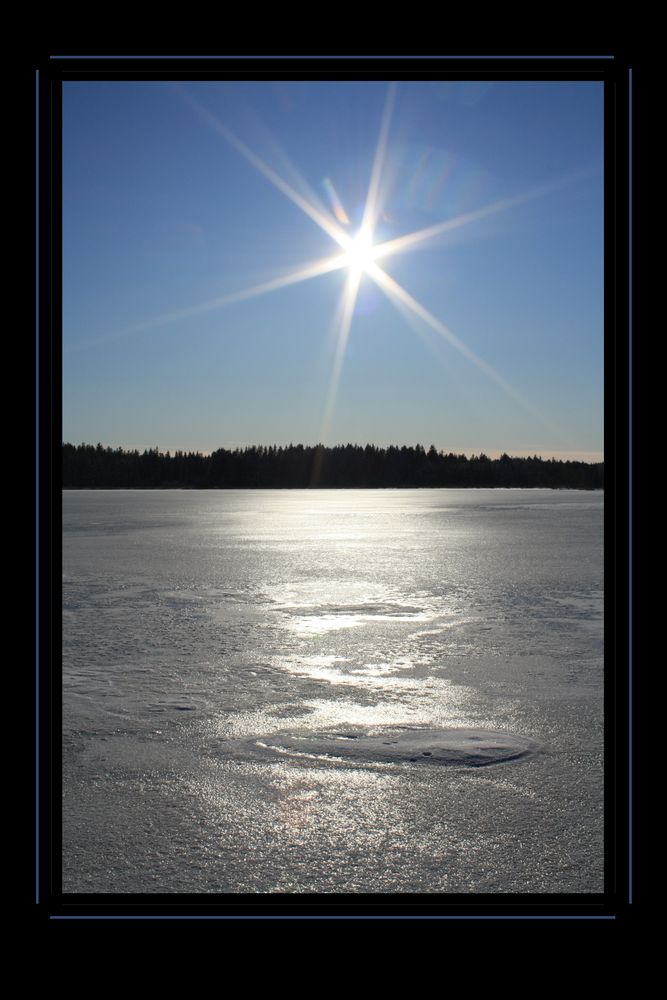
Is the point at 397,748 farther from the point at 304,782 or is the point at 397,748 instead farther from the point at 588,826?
the point at 588,826

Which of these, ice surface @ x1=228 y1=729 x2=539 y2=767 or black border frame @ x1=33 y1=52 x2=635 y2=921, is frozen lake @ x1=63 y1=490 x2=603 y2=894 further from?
black border frame @ x1=33 y1=52 x2=635 y2=921

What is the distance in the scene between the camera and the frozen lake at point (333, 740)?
2.84m

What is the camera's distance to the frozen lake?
2.84 metres

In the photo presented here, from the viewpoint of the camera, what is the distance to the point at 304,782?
11.7ft

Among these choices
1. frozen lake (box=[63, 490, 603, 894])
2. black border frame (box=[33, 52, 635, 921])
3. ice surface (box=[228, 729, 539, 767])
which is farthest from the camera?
Result: ice surface (box=[228, 729, 539, 767])

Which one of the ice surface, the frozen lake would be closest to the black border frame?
the frozen lake

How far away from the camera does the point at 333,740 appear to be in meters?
4.14
